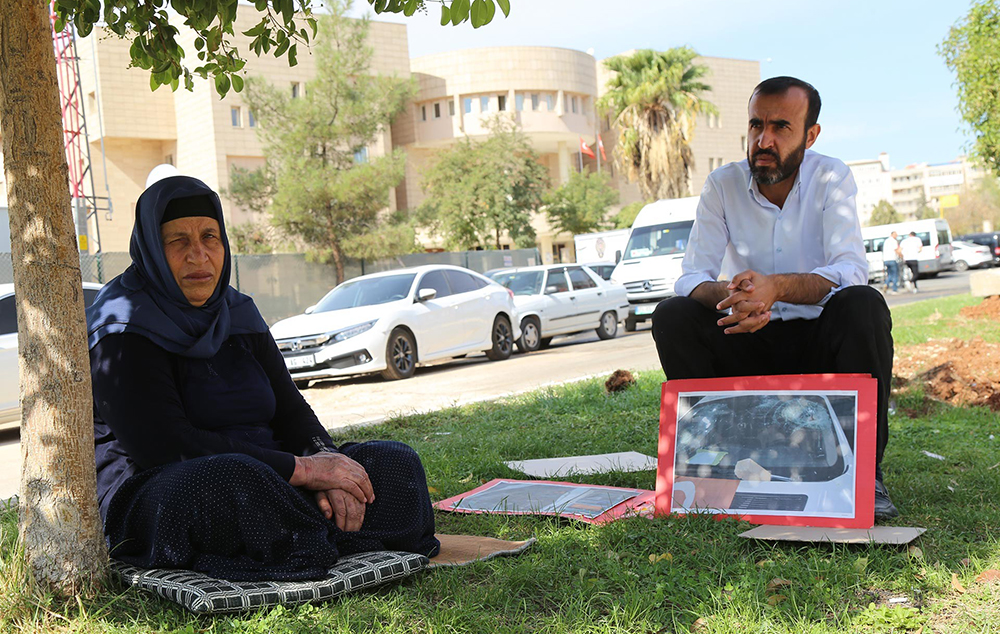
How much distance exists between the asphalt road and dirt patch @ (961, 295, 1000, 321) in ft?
14.3

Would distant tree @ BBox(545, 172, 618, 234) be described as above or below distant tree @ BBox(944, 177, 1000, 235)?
above

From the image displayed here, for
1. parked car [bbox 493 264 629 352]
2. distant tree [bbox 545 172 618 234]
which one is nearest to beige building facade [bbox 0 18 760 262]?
distant tree [bbox 545 172 618 234]

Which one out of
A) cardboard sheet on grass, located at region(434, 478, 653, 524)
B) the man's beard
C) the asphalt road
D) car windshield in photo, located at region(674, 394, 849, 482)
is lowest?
A: the asphalt road

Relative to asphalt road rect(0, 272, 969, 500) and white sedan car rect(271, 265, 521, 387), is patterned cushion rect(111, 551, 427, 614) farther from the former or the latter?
white sedan car rect(271, 265, 521, 387)

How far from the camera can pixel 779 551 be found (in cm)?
312

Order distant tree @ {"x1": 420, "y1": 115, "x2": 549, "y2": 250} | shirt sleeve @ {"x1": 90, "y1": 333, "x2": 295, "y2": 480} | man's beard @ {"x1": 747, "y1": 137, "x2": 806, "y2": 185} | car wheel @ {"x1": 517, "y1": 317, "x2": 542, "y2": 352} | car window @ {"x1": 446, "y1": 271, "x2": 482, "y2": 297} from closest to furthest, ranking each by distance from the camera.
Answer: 1. shirt sleeve @ {"x1": 90, "y1": 333, "x2": 295, "y2": 480}
2. man's beard @ {"x1": 747, "y1": 137, "x2": 806, "y2": 185}
3. car window @ {"x1": 446, "y1": 271, "x2": 482, "y2": 297}
4. car wheel @ {"x1": 517, "y1": 317, "x2": 542, "y2": 352}
5. distant tree @ {"x1": 420, "y1": 115, "x2": 549, "y2": 250}

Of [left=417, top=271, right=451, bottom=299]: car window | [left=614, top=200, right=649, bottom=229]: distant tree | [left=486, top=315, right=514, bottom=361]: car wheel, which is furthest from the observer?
[left=614, top=200, right=649, bottom=229]: distant tree

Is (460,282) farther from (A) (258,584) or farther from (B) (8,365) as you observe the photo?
(A) (258,584)

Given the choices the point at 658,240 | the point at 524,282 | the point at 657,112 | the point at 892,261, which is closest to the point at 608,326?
the point at 524,282

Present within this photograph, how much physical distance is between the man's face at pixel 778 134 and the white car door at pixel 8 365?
26.4 ft

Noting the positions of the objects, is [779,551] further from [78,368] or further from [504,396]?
[504,396]

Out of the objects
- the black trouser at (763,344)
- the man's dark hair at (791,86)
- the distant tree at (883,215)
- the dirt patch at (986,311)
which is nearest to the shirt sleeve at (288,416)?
the black trouser at (763,344)

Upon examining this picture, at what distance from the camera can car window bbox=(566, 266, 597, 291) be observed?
61.0 ft

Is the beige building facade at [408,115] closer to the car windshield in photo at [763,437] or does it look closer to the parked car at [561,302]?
the parked car at [561,302]
